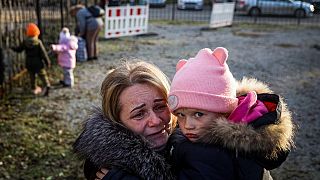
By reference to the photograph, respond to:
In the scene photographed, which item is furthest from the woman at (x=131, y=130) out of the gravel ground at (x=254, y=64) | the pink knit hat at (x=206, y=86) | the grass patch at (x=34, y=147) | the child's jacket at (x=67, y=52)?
the child's jacket at (x=67, y=52)

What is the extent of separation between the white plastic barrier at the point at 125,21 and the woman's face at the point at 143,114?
10.8 metres

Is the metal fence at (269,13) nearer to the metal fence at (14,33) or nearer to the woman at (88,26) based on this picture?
the woman at (88,26)

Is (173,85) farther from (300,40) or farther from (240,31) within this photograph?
(240,31)

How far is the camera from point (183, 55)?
37.0ft

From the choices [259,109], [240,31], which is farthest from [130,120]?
[240,31]

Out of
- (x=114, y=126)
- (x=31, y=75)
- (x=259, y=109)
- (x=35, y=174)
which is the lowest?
(x=35, y=174)

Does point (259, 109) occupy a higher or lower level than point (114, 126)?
higher

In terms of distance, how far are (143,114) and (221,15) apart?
52.6 ft

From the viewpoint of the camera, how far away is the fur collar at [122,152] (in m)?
1.79

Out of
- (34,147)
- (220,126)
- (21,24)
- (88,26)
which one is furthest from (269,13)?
(220,126)

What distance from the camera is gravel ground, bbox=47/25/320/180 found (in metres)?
5.73

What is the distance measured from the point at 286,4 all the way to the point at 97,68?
1534cm

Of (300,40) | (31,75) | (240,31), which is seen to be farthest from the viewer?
(240,31)

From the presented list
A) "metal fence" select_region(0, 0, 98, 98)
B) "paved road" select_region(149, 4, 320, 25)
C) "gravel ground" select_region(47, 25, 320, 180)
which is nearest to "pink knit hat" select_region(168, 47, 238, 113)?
"gravel ground" select_region(47, 25, 320, 180)
